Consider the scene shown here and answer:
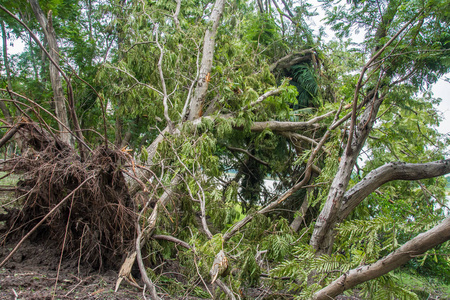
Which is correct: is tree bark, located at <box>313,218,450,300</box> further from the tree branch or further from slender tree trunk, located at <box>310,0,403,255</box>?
the tree branch

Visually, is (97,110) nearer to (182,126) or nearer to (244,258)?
(182,126)

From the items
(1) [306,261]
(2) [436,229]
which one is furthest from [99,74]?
(2) [436,229]

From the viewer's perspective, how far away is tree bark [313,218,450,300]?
1481 mm

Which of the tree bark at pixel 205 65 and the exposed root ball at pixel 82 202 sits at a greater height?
the tree bark at pixel 205 65

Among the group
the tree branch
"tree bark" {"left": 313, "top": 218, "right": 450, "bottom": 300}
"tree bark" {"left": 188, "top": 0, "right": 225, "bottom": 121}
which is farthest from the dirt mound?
"tree bark" {"left": 188, "top": 0, "right": 225, "bottom": 121}

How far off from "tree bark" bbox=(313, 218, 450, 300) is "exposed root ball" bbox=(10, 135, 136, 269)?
1773 millimetres

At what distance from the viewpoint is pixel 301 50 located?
6.68m

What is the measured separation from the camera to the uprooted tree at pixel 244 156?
2.17 meters

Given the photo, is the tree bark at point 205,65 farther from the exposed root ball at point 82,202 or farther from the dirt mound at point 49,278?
the dirt mound at point 49,278

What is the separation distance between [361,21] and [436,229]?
187 cm

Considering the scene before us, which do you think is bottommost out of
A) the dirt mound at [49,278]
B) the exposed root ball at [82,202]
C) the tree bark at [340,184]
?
the dirt mound at [49,278]

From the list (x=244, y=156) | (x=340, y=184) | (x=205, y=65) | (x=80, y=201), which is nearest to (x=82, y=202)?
(x=80, y=201)

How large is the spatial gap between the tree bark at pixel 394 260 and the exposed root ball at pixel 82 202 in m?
1.77

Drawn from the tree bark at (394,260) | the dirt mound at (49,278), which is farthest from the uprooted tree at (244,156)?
the dirt mound at (49,278)
